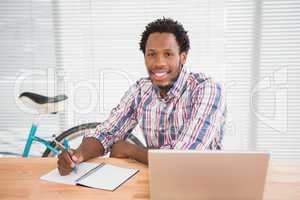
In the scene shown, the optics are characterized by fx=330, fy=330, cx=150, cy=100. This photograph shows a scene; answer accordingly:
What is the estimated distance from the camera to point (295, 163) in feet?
4.98

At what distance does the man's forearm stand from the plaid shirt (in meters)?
0.06

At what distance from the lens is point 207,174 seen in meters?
1.02

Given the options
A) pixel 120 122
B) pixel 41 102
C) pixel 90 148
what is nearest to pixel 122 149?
pixel 90 148

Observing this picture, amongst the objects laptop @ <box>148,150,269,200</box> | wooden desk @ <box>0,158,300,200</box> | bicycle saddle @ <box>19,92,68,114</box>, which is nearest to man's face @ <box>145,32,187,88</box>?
wooden desk @ <box>0,158,300,200</box>

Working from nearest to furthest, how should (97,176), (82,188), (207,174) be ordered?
(207,174) → (82,188) → (97,176)

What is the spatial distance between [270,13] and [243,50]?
0.36m

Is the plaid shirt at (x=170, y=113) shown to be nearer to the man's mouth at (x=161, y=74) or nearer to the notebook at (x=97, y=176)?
the man's mouth at (x=161, y=74)

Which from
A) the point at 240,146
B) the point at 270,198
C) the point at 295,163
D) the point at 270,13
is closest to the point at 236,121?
the point at 240,146

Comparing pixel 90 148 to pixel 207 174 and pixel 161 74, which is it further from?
Answer: pixel 207 174

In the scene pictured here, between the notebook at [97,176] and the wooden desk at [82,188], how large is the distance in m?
0.03

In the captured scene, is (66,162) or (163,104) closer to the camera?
(66,162)

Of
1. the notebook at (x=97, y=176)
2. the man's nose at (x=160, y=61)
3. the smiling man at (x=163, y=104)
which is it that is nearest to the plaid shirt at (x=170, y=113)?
the smiling man at (x=163, y=104)

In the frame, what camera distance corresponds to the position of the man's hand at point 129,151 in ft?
5.07

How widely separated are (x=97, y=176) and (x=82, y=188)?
113 mm
